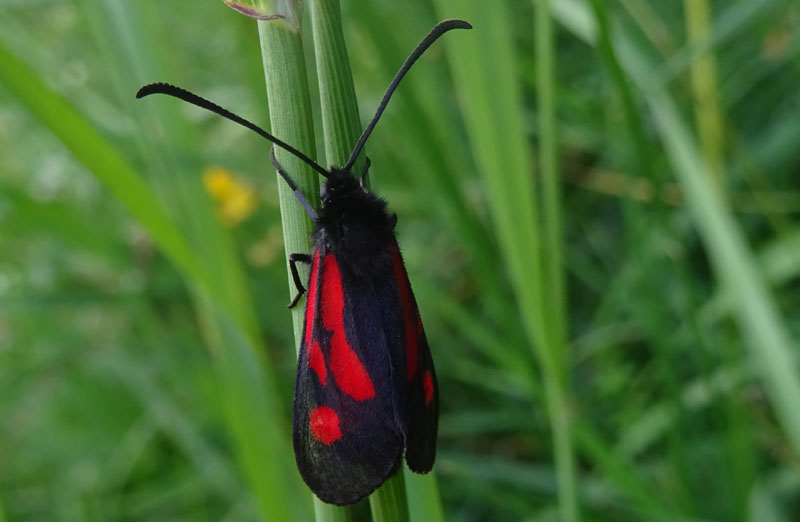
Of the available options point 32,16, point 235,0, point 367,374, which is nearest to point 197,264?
Answer: point 367,374

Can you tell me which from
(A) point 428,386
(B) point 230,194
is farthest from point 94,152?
(B) point 230,194

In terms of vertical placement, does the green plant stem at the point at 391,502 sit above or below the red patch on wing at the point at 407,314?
below

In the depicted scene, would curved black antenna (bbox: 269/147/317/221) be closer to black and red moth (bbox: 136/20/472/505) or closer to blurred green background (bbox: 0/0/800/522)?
black and red moth (bbox: 136/20/472/505)

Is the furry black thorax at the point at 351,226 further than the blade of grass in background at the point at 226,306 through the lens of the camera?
No

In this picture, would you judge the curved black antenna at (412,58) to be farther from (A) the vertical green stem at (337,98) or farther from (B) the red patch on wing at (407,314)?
(B) the red patch on wing at (407,314)

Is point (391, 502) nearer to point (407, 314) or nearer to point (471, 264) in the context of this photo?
point (407, 314)

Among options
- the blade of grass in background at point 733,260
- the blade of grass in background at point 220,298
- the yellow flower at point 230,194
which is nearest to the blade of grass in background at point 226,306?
the blade of grass in background at point 220,298
